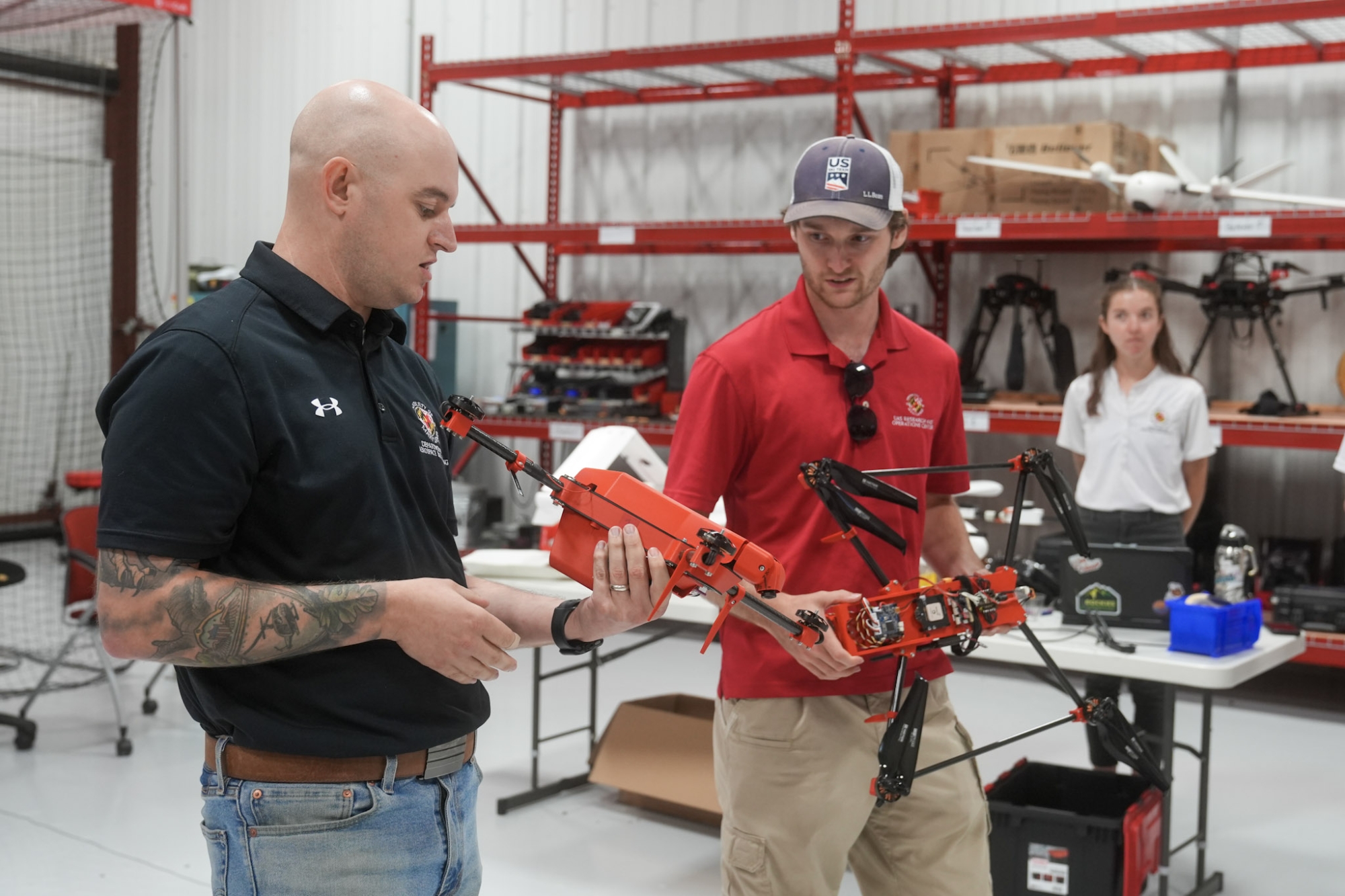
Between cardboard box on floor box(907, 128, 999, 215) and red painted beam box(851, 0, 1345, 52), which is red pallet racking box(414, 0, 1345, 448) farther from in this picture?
cardboard box on floor box(907, 128, 999, 215)

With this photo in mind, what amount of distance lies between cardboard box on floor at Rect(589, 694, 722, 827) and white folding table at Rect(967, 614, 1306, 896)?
1016 millimetres

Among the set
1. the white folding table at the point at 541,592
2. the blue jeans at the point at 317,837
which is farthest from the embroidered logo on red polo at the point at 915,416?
the white folding table at the point at 541,592

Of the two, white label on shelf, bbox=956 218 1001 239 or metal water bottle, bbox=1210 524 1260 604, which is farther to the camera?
white label on shelf, bbox=956 218 1001 239

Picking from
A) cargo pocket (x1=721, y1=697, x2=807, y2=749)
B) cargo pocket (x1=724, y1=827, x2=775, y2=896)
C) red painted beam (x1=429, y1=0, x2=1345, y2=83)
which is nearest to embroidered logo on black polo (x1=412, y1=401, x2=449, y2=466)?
cargo pocket (x1=721, y1=697, x2=807, y2=749)

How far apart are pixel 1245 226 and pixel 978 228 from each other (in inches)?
41.1

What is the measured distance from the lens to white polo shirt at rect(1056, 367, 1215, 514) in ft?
14.2

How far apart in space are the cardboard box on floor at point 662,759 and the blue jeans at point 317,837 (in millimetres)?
2627

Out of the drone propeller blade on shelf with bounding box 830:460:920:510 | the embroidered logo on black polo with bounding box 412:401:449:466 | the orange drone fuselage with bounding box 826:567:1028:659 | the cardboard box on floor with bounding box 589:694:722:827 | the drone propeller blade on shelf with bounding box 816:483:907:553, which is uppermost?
the embroidered logo on black polo with bounding box 412:401:449:466

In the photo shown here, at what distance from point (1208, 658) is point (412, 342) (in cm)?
540

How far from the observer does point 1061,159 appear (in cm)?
556

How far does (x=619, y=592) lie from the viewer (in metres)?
1.52

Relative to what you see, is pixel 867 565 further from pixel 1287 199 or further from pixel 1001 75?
pixel 1001 75

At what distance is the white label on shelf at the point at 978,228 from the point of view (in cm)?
548

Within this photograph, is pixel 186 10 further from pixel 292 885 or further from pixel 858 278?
pixel 292 885
